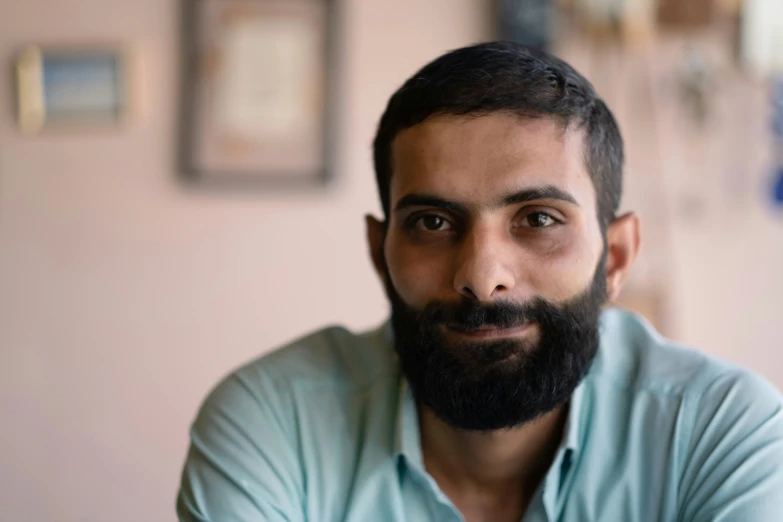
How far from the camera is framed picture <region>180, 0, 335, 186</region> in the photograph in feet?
7.18

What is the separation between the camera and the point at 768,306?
2.21 m

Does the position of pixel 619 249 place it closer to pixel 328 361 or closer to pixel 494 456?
pixel 494 456

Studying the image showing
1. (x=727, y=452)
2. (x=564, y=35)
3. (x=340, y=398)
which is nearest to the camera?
(x=727, y=452)

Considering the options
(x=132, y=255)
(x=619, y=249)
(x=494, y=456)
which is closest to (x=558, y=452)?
(x=494, y=456)

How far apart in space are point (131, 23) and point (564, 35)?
115 cm

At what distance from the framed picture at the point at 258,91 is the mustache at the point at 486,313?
121cm

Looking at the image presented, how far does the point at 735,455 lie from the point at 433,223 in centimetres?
48

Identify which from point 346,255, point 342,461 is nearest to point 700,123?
point 346,255

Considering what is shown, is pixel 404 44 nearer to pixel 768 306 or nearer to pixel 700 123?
pixel 700 123

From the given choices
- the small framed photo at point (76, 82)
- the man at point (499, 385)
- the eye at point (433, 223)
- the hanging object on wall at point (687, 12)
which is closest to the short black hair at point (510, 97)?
the man at point (499, 385)

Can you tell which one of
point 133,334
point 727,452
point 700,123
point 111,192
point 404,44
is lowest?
point 133,334

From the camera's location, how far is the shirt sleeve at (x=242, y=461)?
3.38ft

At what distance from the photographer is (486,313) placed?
100cm

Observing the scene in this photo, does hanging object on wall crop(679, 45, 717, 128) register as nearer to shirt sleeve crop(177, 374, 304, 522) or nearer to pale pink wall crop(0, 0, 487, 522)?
pale pink wall crop(0, 0, 487, 522)
